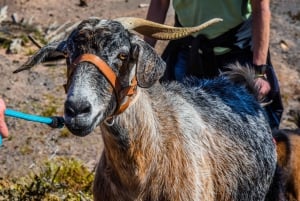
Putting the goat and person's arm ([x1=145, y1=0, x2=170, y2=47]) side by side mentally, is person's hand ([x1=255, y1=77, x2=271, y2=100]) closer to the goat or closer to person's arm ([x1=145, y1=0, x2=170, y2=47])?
the goat

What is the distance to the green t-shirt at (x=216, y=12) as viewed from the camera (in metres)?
5.43

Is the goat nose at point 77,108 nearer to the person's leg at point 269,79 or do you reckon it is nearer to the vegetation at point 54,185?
the person's leg at point 269,79

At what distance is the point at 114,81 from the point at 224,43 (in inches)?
74.5

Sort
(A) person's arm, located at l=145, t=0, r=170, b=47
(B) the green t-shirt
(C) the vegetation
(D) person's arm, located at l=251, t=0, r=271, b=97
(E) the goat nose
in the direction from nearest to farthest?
(E) the goat nose < (D) person's arm, located at l=251, t=0, r=271, b=97 < (B) the green t-shirt < (A) person's arm, located at l=145, t=0, r=170, b=47 < (C) the vegetation

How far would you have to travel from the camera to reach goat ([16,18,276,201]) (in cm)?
385

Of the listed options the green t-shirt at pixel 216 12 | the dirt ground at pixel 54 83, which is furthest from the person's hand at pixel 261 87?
the dirt ground at pixel 54 83

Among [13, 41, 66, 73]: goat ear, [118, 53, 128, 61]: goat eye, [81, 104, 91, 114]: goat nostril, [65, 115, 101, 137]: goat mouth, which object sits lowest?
[65, 115, 101, 137]: goat mouth

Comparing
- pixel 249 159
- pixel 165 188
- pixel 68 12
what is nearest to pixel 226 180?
pixel 249 159

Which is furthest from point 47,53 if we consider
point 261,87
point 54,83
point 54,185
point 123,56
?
point 54,83

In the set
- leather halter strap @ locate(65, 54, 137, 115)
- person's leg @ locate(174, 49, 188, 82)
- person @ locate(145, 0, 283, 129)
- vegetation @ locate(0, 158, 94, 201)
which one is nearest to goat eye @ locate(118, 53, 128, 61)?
leather halter strap @ locate(65, 54, 137, 115)

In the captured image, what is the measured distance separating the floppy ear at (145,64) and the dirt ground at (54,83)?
4272 millimetres

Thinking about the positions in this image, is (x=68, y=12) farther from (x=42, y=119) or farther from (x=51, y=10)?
(x=42, y=119)

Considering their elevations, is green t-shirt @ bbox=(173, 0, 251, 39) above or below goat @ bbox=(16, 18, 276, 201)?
above

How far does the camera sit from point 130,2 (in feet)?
46.8
